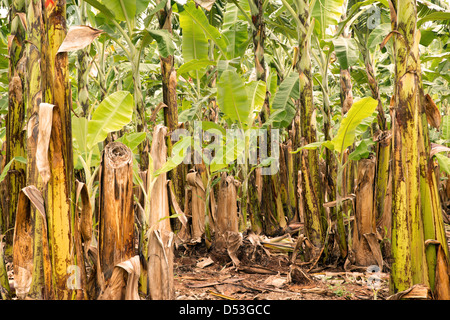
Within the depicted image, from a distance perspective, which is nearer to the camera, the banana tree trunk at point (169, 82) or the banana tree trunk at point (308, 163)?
the banana tree trunk at point (308, 163)

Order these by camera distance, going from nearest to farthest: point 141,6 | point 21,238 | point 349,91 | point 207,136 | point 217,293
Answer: point 21,238
point 217,293
point 141,6
point 349,91
point 207,136

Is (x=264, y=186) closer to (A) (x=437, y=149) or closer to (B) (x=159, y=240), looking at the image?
(B) (x=159, y=240)

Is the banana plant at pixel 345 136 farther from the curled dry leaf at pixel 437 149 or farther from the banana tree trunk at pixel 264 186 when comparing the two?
the banana tree trunk at pixel 264 186

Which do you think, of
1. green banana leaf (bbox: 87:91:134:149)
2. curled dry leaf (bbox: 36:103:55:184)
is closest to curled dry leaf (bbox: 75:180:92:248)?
curled dry leaf (bbox: 36:103:55:184)

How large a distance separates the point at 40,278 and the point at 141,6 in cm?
211

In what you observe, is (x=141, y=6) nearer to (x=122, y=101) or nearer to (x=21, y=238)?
(x=122, y=101)

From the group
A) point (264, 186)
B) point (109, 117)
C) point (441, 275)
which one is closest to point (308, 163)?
point (264, 186)

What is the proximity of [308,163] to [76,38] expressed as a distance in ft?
5.95

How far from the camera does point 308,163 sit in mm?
2570

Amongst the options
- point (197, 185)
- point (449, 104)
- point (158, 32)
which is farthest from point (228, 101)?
point (449, 104)

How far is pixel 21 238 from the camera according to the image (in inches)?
54.2

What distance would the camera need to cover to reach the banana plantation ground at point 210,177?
136 centimetres

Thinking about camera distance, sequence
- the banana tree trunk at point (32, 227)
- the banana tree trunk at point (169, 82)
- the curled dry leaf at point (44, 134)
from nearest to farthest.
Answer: the curled dry leaf at point (44, 134) → the banana tree trunk at point (32, 227) → the banana tree trunk at point (169, 82)

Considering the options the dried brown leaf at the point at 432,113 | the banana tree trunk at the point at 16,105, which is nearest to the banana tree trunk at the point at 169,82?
the banana tree trunk at the point at 16,105
